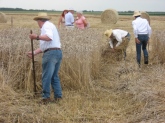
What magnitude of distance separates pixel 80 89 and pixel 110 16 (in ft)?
66.9

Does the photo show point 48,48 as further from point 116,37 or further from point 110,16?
point 110,16

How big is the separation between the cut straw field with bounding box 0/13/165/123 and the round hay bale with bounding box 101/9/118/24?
17889 millimetres

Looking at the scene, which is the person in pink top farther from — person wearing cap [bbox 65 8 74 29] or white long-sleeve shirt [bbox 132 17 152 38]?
white long-sleeve shirt [bbox 132 17 152 38]

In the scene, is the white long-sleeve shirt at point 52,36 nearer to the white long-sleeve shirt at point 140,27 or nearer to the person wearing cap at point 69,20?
the white long-sleeve shirt at point 140,27

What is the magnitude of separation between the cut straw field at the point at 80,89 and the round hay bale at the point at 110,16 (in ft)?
58.7

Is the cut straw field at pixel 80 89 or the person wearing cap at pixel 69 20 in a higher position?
the person wearing cap at pixel 69 20

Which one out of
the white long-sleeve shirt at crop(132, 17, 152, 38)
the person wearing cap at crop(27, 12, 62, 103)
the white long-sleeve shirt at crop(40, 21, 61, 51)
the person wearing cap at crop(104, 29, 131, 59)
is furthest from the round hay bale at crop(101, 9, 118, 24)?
the white long-sleeve shirt at crop(40, 21, 61, 51)

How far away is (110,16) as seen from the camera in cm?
2683

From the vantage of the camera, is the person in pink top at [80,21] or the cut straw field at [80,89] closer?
the cut straw field at [80,89]

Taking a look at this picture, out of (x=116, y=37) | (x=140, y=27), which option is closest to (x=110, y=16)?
(x=116, y=37)

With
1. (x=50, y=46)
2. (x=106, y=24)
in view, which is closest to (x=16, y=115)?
(x=50, y=46)

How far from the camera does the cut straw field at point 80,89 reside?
18.0 feet

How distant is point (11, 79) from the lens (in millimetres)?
6621

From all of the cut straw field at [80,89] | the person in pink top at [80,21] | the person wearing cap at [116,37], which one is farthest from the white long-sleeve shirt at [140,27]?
the person in pink top at [80,21]
